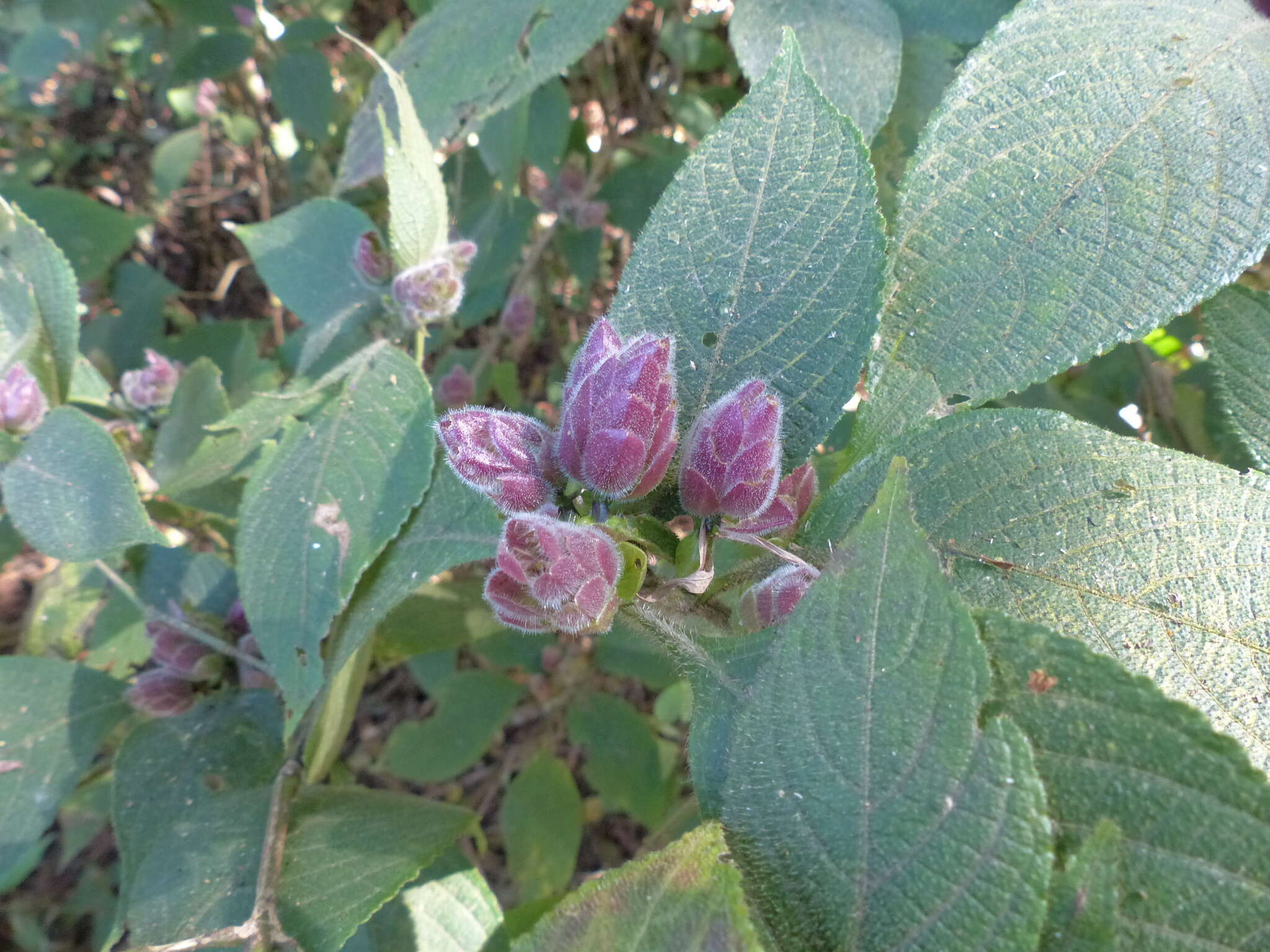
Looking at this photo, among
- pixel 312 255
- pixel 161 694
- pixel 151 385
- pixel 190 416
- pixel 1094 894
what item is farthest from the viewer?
pixel 151 385

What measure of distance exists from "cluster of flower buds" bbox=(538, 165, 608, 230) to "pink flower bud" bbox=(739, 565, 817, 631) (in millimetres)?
1720

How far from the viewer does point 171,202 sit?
128 inches

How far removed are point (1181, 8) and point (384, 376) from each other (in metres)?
1.06

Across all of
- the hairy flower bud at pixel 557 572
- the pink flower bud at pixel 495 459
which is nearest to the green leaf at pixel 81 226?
the pink flower bud at pixel 495 459

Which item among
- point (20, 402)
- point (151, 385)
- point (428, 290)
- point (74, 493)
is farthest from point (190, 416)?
point (428, 290)

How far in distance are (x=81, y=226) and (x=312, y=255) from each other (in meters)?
1.16

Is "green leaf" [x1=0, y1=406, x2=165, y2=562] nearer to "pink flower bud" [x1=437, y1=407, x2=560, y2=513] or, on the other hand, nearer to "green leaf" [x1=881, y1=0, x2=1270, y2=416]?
"pink flower bud" [x1=437, y1=407, x2=560, y2=513]

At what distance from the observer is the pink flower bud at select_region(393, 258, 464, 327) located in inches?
48.4

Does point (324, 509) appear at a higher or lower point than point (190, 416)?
higher

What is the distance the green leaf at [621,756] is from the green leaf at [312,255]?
A: 1216 millimetres

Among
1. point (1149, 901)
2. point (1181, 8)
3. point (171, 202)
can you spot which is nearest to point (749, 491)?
point (1149, 901)

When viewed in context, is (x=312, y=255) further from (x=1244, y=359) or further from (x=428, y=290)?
(x=1244, y=359)

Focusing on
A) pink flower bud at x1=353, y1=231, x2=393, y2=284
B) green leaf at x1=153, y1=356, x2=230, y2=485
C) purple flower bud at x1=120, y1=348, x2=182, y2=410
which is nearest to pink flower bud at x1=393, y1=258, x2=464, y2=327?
pink flower bud at x1=353, y1=231, x2=393, y2=284

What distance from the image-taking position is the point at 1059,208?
810 millimetres
